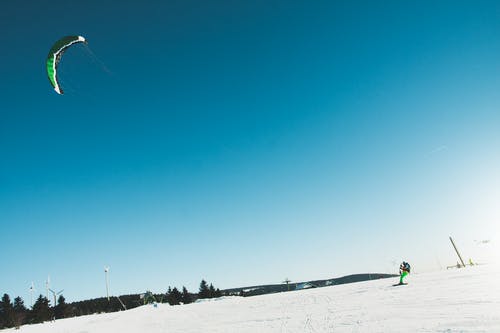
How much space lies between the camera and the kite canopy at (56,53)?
1773cm

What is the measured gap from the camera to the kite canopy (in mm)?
17734

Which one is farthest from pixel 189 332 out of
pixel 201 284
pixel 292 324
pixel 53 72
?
pixel 201 284

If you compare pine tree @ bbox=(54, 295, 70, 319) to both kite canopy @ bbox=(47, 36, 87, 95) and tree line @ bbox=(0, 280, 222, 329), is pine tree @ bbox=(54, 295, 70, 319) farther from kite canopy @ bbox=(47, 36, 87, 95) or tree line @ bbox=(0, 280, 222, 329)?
kite canopy @ bbox=(47, 36, 87, 95)

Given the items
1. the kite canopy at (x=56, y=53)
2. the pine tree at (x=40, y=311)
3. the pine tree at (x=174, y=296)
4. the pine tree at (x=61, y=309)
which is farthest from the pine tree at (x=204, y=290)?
the kite canopy at (x=56, y=53)

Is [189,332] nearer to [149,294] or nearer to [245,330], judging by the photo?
[245,330]

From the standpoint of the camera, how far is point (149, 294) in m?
82.8

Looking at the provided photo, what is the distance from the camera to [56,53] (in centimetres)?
1806

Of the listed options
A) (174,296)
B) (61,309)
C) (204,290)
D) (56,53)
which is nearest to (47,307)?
(61,309)

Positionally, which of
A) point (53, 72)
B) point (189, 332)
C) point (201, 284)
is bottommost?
point (201, 284)

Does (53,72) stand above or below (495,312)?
above

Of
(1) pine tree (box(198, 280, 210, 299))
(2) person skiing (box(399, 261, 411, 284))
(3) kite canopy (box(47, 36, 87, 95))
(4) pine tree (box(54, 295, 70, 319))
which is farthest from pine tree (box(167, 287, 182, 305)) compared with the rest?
(3) kite canopy (box(47, 36, 87, 95))

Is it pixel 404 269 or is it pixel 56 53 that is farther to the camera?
pixel 404 269

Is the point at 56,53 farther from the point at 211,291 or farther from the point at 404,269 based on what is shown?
the point at 211,291

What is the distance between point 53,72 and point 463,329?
20756 mm
